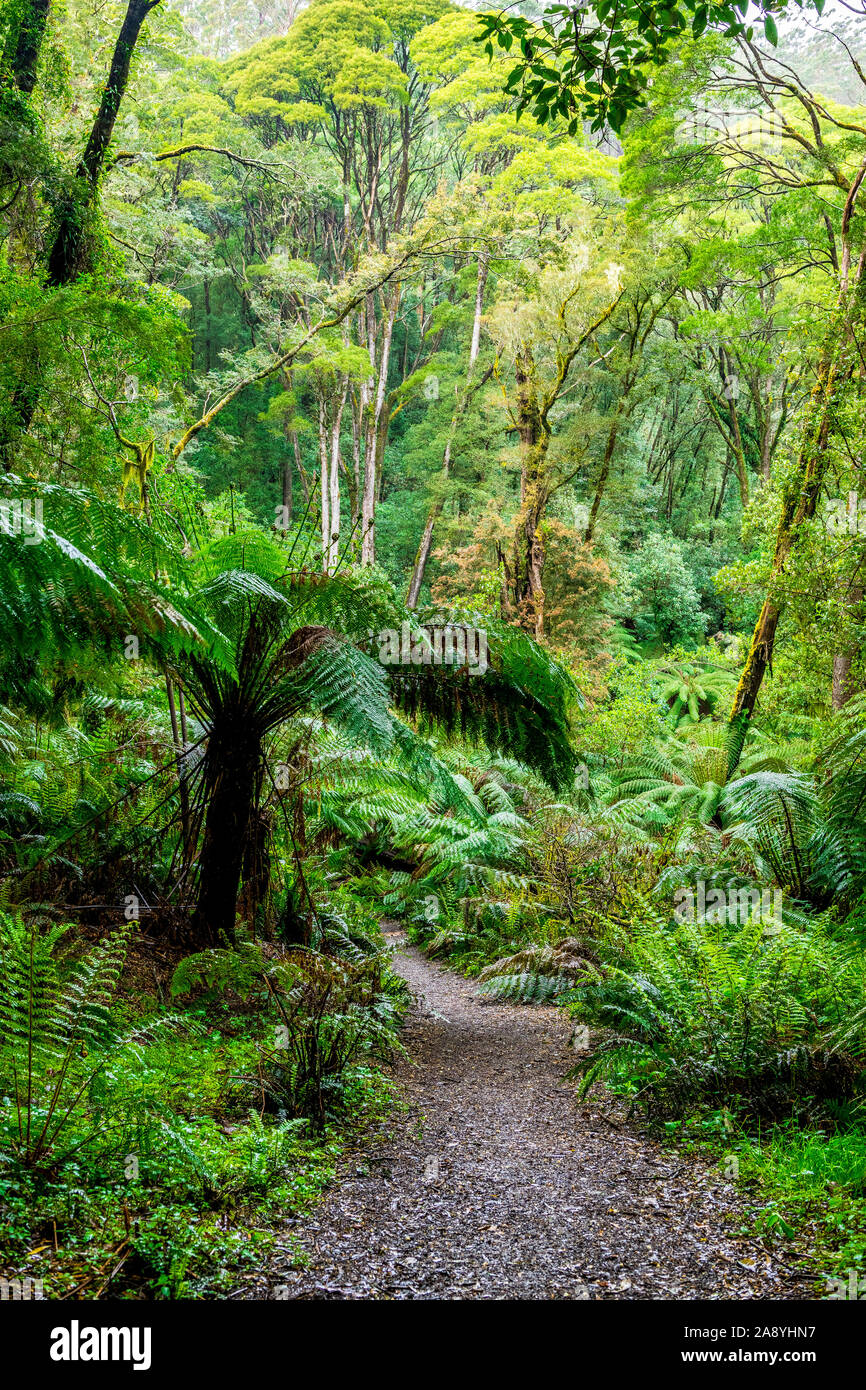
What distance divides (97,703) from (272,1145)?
13.9 ft

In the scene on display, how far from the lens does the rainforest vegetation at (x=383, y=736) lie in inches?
103

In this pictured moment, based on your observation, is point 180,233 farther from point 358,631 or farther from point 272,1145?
point 272,1145

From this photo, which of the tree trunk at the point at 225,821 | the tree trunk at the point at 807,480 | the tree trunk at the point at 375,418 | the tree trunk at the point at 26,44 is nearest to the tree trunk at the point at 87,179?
the tree trunk at the point at 26,44

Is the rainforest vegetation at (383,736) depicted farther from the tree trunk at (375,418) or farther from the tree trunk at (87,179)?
the tree trunk at (375,418)

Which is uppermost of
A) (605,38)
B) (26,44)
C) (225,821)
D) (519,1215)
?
(26,44)

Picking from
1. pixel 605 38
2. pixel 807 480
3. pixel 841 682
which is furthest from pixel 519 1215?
pixel 807 480

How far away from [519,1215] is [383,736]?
1.65 m

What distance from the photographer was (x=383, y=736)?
3.27m

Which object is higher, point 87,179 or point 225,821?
point 87,179

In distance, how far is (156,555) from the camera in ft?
11.5

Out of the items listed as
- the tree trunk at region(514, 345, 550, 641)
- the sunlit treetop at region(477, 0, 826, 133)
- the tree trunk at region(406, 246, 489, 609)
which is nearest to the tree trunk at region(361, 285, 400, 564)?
the tree trunk at region(406, 246, 489, 609)

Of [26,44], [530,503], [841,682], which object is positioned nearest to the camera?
[26,44]

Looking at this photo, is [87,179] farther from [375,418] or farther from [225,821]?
[375,418]

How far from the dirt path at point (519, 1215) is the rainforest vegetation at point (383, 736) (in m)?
0.16
